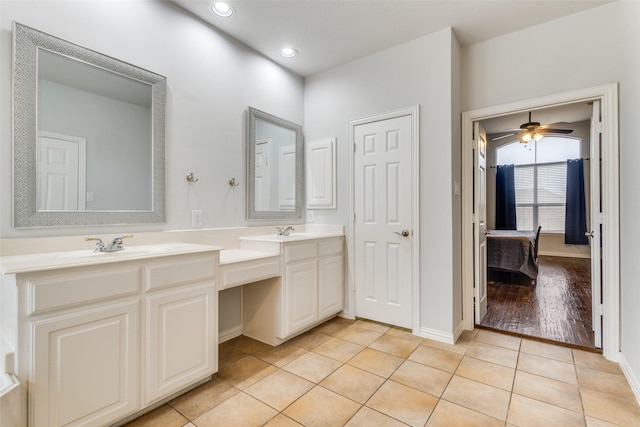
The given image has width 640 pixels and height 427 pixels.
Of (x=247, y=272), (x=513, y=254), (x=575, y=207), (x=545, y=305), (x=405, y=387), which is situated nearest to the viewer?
(x=405, y=387)

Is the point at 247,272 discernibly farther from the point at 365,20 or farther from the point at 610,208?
the point at 610,208

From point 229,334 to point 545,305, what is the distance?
12.0 ft

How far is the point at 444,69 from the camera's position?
8.76 ft

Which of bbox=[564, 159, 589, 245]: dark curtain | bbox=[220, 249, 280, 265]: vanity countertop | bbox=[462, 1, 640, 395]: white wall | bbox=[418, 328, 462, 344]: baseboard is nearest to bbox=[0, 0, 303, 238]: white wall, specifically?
bbox=[220, 249, 280, 265]: vanity countertop

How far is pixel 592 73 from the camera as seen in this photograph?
242 cm

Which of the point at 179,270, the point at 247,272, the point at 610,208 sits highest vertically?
the point at 610,208

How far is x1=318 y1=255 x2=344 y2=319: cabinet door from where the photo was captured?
2957 mm

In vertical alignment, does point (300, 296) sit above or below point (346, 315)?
above

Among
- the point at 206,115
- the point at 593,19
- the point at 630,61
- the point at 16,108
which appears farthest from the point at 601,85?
the point at 16,108

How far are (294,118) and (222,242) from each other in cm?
167

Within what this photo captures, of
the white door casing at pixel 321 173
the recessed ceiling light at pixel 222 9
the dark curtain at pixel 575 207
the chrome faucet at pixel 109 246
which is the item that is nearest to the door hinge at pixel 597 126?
the white door casing at pixel 321 173

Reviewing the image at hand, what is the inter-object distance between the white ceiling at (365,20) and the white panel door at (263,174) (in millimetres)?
954

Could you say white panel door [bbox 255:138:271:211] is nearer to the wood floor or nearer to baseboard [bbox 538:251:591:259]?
the wood floor

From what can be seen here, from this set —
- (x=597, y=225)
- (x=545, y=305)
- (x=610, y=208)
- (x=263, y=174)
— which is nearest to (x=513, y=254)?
(x=545, y=305)
